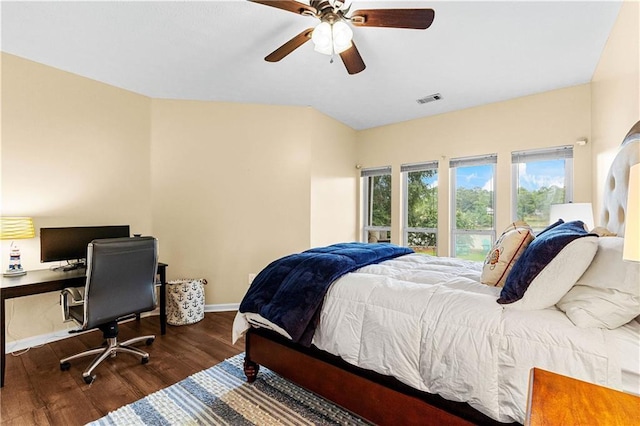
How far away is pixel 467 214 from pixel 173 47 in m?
3.82

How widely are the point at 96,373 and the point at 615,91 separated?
14.7 ft

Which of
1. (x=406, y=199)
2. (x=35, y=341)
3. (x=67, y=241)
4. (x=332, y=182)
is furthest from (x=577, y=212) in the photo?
(x=35, y=341)

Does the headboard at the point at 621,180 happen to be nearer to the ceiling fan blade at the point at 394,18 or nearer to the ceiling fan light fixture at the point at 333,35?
the ceiling fan blade at the point at 394,18

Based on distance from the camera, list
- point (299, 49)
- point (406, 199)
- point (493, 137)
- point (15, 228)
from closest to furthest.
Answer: point (15, 228) → point (299, 49) → point (493, 137) → point (406, 199)

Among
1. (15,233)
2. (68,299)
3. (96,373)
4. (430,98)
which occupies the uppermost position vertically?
(430,98)

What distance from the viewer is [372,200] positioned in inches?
192

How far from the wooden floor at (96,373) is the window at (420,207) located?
283 cm

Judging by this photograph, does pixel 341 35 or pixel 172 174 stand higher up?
pixel 341 35

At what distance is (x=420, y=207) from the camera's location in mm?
4355

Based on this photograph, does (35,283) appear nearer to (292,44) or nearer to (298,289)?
(298,289)

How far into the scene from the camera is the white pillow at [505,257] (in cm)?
155

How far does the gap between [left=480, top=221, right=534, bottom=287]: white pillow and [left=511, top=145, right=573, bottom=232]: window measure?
88.8 inches

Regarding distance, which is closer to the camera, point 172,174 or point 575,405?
point 575,405

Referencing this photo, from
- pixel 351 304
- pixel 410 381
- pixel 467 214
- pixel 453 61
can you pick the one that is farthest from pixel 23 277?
pixel 467 214
